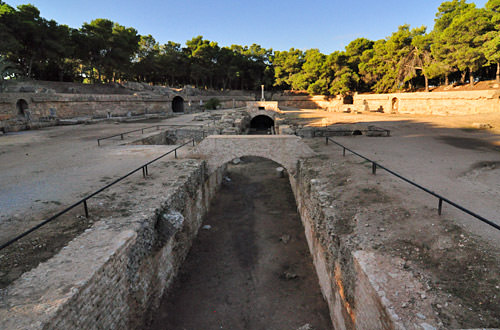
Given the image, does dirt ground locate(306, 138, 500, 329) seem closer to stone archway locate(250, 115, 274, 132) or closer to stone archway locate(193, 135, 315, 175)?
stone archway locate(193, 135, 315, 175)

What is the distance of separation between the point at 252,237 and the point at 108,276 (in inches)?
257

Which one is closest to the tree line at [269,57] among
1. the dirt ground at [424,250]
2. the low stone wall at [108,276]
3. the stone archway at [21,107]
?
the stone archway at [21,107]

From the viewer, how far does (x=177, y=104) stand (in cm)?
4581

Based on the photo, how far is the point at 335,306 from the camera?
6.18 meters

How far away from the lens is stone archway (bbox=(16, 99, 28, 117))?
25.4 meters

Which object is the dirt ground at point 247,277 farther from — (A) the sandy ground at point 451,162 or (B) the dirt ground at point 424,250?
(A) the sandy ground at point 451,162

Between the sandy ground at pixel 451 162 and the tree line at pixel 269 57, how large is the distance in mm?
15334

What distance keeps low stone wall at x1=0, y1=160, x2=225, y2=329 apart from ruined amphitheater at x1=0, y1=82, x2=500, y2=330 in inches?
1.0

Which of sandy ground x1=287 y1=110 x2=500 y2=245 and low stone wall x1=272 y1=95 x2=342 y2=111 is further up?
low stone wall x1=272 y1=95 x2=342 y2=111

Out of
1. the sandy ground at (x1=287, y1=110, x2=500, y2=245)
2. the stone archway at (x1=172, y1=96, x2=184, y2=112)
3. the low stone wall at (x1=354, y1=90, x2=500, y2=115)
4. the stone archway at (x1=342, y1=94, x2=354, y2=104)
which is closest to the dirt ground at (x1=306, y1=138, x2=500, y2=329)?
the sandy ground at (x1=287, y1=110, x2=500, y2=245)

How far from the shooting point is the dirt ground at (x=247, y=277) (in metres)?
6.80

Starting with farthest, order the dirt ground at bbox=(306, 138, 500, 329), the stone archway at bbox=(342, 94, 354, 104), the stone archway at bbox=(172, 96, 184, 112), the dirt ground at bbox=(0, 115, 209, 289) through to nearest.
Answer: the stone archway at bbox=(342, 94, 354, 104)
the stone archway at bbox=(172, 96, 184, 112)
the dirt ground at bbox=(0, 115, 209, 289)
the dirt ground at bbox=(306, 138, 500, 329)

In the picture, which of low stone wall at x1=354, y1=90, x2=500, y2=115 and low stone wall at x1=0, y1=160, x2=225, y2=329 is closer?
low stone wall at x1=0, y1=160, x2=225, y2=329

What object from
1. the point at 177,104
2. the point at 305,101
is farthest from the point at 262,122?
the point at 305,101
